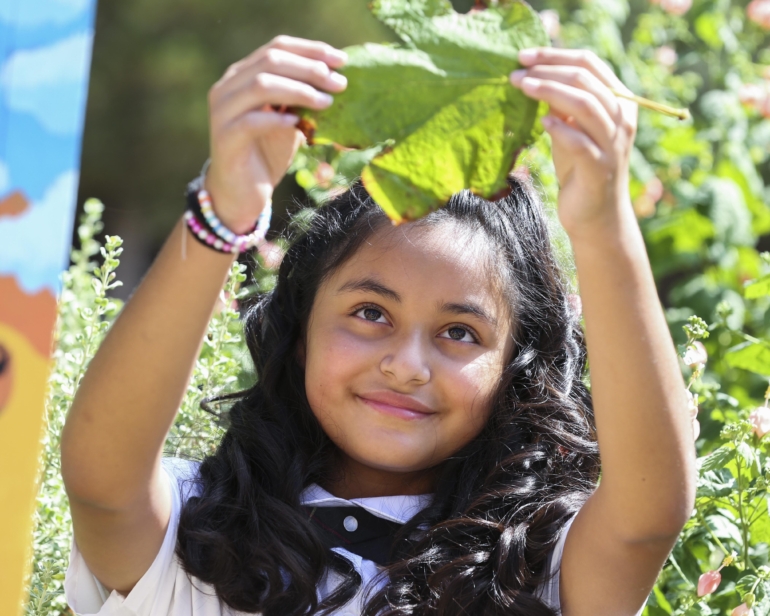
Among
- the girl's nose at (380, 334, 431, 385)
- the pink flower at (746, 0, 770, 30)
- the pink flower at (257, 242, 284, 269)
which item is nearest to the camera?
the girl's nose at (380, 334, 431, 385)

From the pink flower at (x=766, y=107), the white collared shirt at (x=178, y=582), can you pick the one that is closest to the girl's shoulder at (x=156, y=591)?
the white collared shirt at (x=178, y=582)

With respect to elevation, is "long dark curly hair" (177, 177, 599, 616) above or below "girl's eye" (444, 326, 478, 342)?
below

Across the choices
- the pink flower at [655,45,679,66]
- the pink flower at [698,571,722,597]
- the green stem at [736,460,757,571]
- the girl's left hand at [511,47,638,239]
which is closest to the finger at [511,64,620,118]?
the girl's left hand at [511,47,638,239]

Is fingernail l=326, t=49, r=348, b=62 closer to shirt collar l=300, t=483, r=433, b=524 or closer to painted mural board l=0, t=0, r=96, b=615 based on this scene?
painted mural board l=0, t=0, r=96, b=615

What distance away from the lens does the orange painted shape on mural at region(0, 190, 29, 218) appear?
1.09 meters

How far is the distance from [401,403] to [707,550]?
0.67 m

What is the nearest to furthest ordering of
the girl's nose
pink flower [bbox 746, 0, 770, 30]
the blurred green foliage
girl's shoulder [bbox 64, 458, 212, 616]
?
girl's shoulder [bbox 64, 458, 212, 616], the girl's nose, the blurred green foliage, pink flower [bbox 746, 0, 770, 30]

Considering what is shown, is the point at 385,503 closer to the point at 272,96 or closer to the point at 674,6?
the point at 272,96

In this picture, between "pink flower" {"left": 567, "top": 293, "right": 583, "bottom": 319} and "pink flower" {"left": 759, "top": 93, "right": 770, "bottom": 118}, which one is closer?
"pink flower" {"left": 567, "top": 293, "right": 583, "bottom": 319}

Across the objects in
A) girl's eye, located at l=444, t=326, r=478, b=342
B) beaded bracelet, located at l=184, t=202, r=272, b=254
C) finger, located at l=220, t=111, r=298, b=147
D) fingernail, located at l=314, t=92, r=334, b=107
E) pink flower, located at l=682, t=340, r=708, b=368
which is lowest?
pink flower, located at l=682, t=340, r=708, b=368

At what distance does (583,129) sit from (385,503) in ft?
2.55

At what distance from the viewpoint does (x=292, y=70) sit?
3.58 ft

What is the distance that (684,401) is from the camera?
4.00ft

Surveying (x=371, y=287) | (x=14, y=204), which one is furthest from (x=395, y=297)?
(x=14, y=204)
